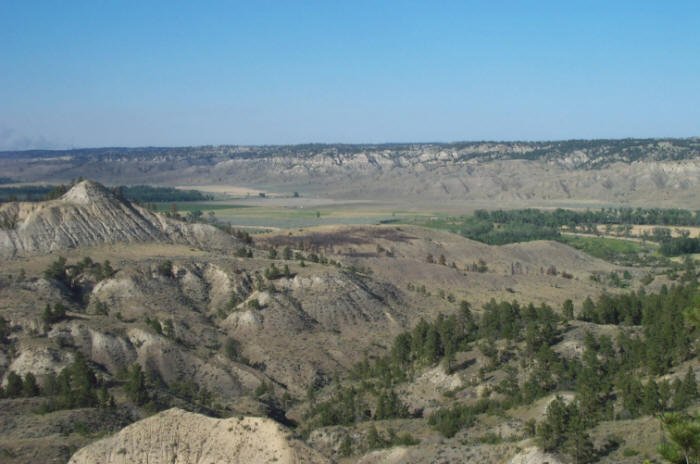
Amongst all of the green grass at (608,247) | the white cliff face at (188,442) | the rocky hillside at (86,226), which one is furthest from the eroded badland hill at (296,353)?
the green grass at (608,247)

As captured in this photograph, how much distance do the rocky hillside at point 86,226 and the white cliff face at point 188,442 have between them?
6074 centimetres

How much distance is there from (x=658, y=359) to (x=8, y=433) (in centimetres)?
3922

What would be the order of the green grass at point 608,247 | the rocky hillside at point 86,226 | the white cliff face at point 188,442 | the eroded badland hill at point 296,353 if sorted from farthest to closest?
the green grass at point 608,247, the rocky hillside at point 86,226, the eroded badland hill at point 296,353, the white cliff face at point 188,442

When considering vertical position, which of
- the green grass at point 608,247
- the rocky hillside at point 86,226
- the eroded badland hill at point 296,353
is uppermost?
the rocky hillside at point 86,226

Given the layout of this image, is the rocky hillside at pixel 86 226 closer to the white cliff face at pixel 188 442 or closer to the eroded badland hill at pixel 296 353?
the eroded badland hill at pixel 296 353

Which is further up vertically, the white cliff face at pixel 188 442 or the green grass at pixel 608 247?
the white cliff face at pixel 188 442

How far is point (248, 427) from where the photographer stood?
3803 centimetres

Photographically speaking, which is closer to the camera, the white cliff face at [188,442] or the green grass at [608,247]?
the white cliff face at [188,442]

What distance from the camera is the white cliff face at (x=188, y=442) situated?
3722 cm

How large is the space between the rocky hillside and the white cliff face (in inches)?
2391

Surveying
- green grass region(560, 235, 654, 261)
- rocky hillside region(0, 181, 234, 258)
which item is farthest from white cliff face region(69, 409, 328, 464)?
green grass region(560, 235, 654, 261)

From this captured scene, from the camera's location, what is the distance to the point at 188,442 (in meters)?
39.0

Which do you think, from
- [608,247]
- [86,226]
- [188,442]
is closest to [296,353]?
[188,442]

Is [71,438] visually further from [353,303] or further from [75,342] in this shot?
[353,303]
